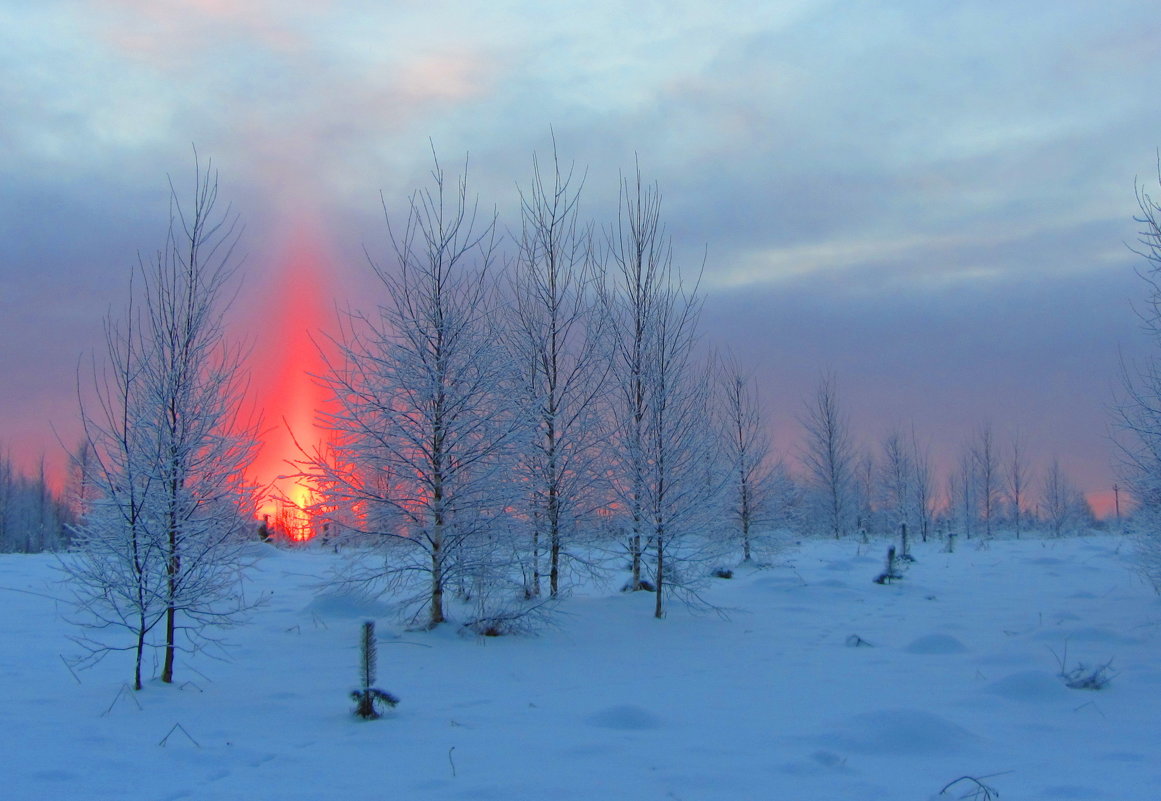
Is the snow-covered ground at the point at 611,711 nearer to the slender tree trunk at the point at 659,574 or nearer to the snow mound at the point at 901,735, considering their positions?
the snow mound at the point at 901,735

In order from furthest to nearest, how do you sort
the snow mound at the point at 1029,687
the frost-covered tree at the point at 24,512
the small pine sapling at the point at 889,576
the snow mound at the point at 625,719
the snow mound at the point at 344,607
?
the frost-covered tree at the point at 24,512 < the small pine sapling at the point at 889,576 < the snow mound at the point at 344,607 < the snow mound at the point at 1029,687 < the snow mound at the point at 625,719

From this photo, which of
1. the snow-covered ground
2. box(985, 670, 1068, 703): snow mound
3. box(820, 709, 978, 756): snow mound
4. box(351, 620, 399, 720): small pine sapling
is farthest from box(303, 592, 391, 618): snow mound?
box(985, 670, 1068, 703): snow mound

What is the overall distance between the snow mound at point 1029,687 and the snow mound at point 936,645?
163 cm

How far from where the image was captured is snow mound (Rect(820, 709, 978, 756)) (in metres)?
5.39

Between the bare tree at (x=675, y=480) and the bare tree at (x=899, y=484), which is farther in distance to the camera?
the bare tree at (x=899, y=484)

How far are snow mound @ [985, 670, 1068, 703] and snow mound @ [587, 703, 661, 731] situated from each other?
3.09m

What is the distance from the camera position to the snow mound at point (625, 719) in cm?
593

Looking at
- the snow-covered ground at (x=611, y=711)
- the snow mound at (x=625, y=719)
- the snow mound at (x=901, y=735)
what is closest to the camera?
the snow-covered ground at (x=611, y=711)

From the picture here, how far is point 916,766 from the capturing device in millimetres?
5082

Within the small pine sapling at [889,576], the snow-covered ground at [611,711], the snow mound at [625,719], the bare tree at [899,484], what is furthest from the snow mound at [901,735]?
the bare tree at [899,484]

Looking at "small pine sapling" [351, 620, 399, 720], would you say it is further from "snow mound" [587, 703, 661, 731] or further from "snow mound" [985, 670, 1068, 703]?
"snow mound" [985, 670, 1068, 703]

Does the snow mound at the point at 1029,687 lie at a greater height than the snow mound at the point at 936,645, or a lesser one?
greater

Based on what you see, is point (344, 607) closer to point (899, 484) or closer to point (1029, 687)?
point (1029, 687)

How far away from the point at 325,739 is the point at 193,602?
221cm
